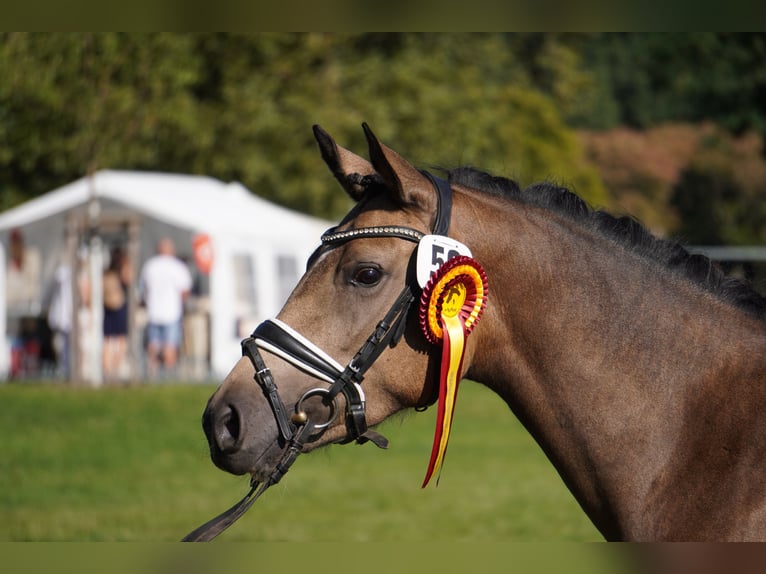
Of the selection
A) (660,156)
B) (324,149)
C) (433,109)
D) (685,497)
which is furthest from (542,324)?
(660,156)

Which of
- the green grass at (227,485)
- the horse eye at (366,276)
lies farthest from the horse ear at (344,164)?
the green grass at (227,485)

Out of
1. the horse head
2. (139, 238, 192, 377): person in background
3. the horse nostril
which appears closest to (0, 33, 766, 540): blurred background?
the horse head

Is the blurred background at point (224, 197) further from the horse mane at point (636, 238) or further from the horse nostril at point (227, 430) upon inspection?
the horse nostril at point (227, 430)

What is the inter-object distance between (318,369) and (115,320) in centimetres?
1898

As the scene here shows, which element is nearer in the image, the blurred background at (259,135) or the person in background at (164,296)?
the person in background at (164,296)

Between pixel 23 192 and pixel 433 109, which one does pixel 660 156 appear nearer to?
pixel 433 109

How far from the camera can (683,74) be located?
7.46 metres

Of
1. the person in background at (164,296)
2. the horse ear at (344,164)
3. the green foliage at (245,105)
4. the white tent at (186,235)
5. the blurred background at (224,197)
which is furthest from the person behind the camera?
the green foliage at (245,105)

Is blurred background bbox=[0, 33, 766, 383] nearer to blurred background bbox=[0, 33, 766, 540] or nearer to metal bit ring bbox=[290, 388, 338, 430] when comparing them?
blurred background bbox=[0, 33, 766, 540]

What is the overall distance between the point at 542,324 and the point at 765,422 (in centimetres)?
80

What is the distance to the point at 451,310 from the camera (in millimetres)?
3443

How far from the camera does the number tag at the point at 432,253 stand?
3422 mm

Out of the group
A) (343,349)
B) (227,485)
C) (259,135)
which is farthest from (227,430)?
(259,135)

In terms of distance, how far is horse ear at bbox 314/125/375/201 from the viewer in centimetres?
358
